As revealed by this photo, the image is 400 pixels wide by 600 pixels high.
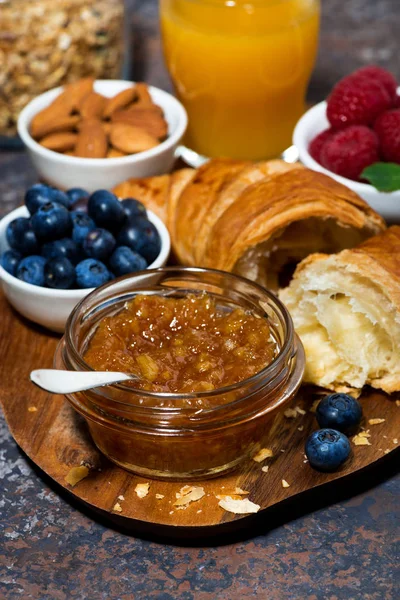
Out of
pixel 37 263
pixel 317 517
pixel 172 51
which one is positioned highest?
pixel 172 51

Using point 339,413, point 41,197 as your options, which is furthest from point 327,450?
point 41,197

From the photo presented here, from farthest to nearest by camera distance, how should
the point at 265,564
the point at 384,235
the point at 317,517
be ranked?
the point at 384,235
the point at 317,517
the point at 265,564

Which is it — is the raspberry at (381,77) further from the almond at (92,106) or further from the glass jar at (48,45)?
the glass jar at (48,45)

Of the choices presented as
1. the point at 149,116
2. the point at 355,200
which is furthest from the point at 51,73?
the point at 355,200

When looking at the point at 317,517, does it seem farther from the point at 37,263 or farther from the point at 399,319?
the point at 37,263

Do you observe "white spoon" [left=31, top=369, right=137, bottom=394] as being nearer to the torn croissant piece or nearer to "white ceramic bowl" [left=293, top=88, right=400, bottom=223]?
the torn croissant piece

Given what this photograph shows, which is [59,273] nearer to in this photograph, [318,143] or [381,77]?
[318,143]

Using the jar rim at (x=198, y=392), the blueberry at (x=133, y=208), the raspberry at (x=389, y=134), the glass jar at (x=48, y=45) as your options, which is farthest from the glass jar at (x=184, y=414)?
the glass jar at (x=48, y=45)
